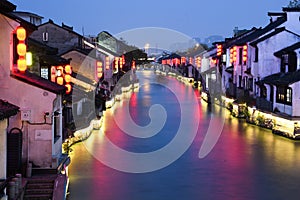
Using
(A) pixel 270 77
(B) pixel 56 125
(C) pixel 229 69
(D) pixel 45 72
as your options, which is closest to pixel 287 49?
(A) pixel 270 77

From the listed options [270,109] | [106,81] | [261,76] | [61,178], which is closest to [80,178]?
[61,178]

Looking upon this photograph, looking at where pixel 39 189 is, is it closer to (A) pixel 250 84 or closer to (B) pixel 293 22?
(B) pixel 293 22

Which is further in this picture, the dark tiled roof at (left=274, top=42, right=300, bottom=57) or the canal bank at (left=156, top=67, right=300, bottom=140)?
the dark tiled roof at (left=274, top=42, right=300, bottom=57)

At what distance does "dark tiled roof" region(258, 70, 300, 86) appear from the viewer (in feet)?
109

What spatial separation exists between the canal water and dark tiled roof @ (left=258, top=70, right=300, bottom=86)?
3.60 metres

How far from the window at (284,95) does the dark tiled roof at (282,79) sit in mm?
434

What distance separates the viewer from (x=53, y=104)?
17.3 meters

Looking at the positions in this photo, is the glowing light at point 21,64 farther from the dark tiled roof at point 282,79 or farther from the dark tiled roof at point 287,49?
the dark tiled roof at point 287,49

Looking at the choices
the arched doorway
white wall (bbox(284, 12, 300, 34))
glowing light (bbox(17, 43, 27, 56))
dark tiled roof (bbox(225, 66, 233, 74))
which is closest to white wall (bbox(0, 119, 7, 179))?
the arched doorway

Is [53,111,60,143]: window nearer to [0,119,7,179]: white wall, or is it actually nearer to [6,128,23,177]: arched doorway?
[6,128,23,177]: arched doorway

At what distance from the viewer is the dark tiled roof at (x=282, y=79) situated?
109 ft

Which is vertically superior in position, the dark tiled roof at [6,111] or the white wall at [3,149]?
the dark tiled roof at [6,111]

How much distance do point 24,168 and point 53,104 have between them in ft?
7.84

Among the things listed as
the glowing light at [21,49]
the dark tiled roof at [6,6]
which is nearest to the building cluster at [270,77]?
the glowing light at [21,49]
